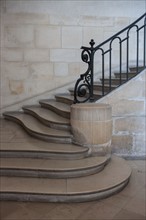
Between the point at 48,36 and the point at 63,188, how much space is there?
323cm

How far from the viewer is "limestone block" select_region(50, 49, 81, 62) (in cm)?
482

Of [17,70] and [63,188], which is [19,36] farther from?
[63,188]

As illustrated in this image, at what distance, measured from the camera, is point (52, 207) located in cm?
228

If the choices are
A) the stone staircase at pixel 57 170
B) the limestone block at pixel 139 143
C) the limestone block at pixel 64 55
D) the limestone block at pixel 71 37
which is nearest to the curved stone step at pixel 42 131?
the stone staircase at pixel 57 170

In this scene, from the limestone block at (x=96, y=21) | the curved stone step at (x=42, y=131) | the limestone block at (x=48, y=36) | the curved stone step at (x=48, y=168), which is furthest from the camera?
the limestone block at (x=96, y=21)

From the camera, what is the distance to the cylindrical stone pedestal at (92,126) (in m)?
2.95

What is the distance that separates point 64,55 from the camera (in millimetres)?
4855

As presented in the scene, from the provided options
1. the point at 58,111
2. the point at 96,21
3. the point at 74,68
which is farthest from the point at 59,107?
the point at 96,21

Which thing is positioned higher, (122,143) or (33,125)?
(33,125)

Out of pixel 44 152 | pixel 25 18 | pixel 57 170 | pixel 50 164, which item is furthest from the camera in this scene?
pixel 25 18

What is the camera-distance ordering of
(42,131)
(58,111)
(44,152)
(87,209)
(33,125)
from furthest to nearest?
(58,111), (33,125), (42,131), (44,152), (87,209)

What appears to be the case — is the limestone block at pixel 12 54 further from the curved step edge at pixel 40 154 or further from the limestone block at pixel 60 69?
the curved step edge at pixel 40 154

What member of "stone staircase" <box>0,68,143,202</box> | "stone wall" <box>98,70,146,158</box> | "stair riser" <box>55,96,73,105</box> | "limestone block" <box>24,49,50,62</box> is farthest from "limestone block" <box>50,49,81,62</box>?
"stone staircase" <box>0,68,143,202</box>

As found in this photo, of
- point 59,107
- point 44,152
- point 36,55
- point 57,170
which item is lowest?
point 57,170
